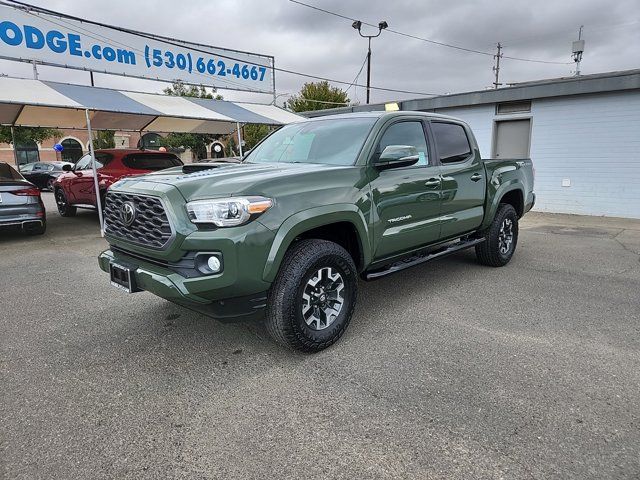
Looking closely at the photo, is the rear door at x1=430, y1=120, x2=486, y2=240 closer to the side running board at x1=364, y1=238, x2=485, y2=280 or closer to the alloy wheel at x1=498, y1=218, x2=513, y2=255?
the side running board at x1=364, y1=238, x2=485, y2=280

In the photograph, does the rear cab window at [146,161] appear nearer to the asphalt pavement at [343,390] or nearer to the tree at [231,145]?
the asphalt pavement at [343,390]

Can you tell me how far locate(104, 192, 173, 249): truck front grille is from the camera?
2.93 meters

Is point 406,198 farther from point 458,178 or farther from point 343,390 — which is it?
point 343,390

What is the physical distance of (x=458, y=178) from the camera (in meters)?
4.62

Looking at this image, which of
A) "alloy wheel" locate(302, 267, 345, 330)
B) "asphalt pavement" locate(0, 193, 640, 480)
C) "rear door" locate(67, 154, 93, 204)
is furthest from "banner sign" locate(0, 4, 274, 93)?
"alloy wheel" locate(302, 267, 345, 330)

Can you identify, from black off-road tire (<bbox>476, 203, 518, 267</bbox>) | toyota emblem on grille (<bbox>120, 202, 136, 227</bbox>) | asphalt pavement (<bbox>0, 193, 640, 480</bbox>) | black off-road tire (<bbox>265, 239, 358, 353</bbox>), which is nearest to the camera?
asphalt pavement (<bbox>0, 193, 640, 480</bbox>)

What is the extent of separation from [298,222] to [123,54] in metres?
10.7

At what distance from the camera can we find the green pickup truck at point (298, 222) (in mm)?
2787

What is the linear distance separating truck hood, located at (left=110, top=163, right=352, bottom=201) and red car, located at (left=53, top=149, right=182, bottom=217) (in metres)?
6.41

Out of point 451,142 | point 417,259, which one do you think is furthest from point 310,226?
point 451,142

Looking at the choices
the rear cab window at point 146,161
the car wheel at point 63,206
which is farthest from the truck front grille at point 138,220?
the car wheel at point 63,206

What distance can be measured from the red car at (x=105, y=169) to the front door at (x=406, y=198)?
258 inches

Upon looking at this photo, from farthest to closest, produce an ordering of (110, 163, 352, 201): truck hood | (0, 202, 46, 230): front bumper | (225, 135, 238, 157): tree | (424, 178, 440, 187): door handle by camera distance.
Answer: (225, 135, 238, 157): tree, (0, 202, 46, 230): front bumper, (424, 178, 440, 187): door handle, (110, 163, 352, 201): truck hood

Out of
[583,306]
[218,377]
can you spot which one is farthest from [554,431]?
[583,306]
